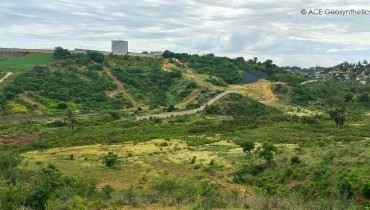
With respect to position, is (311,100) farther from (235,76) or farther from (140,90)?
(140,90)

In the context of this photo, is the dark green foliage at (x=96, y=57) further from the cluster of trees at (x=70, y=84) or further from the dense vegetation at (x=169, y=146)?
the dense vegetation at (x=169, y=146)

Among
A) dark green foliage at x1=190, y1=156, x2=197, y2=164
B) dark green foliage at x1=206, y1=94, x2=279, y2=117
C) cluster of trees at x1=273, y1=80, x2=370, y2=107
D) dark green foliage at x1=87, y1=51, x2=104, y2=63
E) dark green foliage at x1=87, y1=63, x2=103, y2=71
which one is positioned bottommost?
dark green foliage at x1=190, y1=156, x2=197, y2=164

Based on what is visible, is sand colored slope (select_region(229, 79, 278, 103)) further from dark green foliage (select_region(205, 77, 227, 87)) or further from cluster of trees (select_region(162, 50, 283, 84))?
cluster of trees (select_region(162, 50, 283, 84))

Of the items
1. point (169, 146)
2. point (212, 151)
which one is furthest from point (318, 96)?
point (212, 151)

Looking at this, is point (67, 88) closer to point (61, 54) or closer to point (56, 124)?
point (61, 54)

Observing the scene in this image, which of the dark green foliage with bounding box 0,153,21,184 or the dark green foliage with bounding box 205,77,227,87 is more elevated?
the dark green foliage with bounding box 205,77,227,87

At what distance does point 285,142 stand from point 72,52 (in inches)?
2903

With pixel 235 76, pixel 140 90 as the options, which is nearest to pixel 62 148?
pixel 140 90

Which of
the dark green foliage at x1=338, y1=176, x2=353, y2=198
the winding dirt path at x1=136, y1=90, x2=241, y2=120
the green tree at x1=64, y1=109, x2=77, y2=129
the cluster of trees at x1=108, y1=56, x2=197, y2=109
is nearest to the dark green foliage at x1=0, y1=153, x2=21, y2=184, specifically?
the dark green foliage at x1=338, y1=176, x2=353, y2=198

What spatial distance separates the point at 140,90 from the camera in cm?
8525

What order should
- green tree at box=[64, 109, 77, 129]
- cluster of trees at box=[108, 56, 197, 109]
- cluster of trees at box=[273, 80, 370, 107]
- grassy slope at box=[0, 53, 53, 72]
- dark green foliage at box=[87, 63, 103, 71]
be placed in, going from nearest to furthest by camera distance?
green tree at box=[64, 109, 77, 129]
cluster of trees at box=[273, 80, 370, 107]
cluster of trees at box=[108, 56, 197, 109]
grassy slope at box=[0, 53, 53, 72]
dark green foliage at box=[87, 63, 103, 71]

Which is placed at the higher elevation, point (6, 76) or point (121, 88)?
point (6, 76)

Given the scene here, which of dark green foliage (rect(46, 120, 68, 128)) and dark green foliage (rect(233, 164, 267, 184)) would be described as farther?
dark green foliage (rect(46, 120, 68, 128))

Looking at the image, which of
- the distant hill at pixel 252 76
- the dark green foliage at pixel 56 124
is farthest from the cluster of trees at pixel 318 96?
the dark green foliage at pixel 56 124
